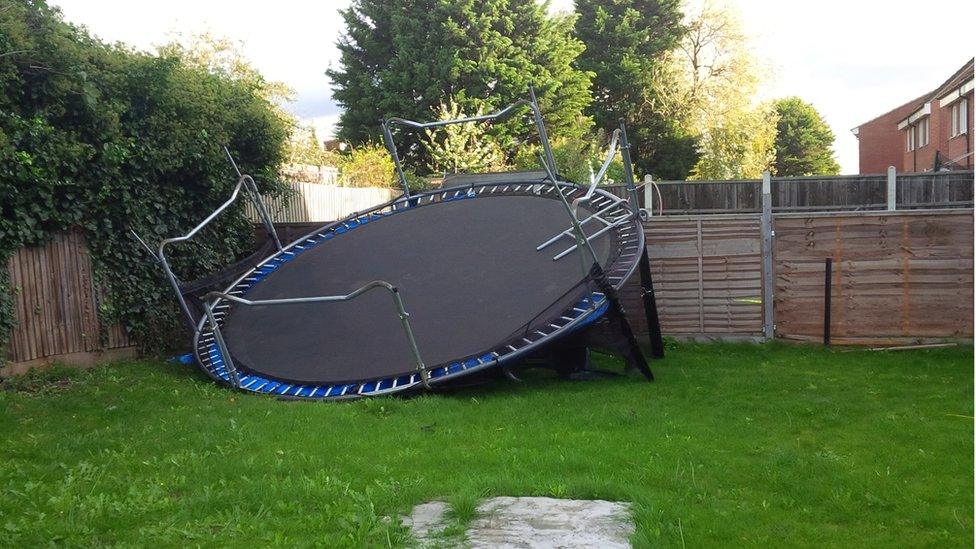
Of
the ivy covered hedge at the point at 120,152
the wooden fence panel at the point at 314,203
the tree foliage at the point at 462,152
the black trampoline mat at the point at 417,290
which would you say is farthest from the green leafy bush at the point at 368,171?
the black trampoline mat at the point at 417,290

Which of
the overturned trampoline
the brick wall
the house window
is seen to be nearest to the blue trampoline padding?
the overturned trampoline

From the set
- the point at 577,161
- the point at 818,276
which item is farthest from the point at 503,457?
the point at 577,161

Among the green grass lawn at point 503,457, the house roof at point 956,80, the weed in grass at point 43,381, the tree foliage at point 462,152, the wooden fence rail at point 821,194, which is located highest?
the house roof at point 956,80

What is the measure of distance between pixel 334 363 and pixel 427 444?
5.62ft

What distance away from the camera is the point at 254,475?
3477mm

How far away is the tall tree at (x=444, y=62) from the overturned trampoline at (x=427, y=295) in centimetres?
1500

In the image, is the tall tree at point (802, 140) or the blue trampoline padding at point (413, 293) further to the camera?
the tall tree at point (802, 140)

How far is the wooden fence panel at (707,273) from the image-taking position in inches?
284

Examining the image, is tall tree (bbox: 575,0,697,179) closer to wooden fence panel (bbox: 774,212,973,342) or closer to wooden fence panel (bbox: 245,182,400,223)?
wooden fence panel (bbox: 245,182,400,223)

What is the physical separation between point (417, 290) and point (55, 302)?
104 inches

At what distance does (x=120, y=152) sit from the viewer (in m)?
6.24

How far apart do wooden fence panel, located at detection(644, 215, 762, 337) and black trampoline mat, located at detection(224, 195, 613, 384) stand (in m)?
1.14

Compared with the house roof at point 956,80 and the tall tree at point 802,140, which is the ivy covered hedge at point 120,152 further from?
the tall tree at point 802,140

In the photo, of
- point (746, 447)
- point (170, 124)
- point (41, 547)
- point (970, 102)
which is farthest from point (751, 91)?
point (41, 547)
